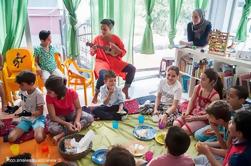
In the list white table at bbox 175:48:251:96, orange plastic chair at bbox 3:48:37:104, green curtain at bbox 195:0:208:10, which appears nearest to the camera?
white table at bbox 175:48:251:96

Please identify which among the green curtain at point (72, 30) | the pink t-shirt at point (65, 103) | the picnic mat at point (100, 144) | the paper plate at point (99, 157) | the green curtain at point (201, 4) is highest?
the green curtain at point (201, 4)

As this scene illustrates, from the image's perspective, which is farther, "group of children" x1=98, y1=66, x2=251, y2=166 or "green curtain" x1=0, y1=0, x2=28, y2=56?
"green curtain" x1=0, y1=0, x2=28, y2=56

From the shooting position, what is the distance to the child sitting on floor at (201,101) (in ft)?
7.90

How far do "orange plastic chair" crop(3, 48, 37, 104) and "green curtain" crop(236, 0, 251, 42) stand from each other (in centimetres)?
356

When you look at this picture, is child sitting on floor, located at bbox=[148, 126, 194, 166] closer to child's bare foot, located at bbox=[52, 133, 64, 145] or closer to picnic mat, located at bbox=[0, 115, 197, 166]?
picnic mat, located at bbox=[0, 115, 197, 166]

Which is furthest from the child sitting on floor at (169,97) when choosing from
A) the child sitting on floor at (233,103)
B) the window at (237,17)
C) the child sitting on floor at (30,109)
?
the window at (237,17)

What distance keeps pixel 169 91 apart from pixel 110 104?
0.68 metres

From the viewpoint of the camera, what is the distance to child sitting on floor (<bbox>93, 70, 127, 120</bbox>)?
2697mm

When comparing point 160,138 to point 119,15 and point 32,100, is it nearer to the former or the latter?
point 32,100

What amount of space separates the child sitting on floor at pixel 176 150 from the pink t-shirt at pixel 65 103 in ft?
3.88

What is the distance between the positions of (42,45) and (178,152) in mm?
2350

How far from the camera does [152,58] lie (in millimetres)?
4809

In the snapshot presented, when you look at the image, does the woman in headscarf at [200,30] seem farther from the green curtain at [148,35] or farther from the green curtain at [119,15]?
the green curtain at [119,15]

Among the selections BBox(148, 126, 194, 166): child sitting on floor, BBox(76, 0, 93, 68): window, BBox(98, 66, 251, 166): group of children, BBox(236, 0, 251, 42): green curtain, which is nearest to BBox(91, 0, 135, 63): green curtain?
BBox(76, 0, 93, 68): window
